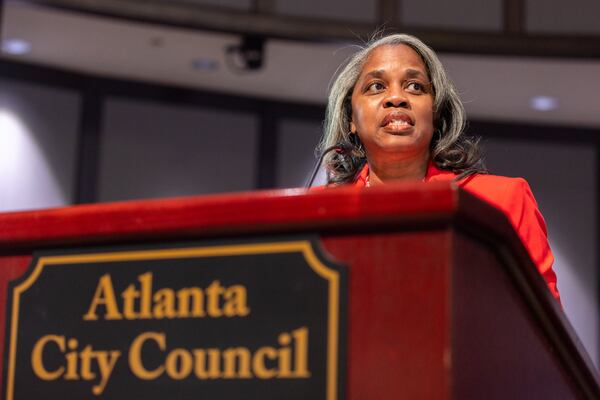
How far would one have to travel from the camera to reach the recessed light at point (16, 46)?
5.21 metres

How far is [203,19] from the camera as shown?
4.91 meters

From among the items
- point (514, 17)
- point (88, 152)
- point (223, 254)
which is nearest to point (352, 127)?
point (223, 254)

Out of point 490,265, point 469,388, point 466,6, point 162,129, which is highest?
point 466,6

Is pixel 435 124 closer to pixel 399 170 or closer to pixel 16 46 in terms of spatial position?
pixel 399 170

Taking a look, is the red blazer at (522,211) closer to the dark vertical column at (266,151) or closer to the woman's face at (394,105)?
the woman's face at (394,105)

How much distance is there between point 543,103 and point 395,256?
5296 mm

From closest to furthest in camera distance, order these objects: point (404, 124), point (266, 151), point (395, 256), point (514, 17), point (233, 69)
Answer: point (395, 256) → point (404, 124) → point (514, 17) → point (233, 69) → point (266, 151)

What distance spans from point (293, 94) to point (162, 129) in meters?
0.80

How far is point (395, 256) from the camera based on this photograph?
33.3 inches

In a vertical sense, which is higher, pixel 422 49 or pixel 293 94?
pixel 293 94

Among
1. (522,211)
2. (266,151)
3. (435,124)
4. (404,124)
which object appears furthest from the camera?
(266,151)

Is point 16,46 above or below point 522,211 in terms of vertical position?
above

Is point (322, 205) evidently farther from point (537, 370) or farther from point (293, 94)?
point (293, 94)

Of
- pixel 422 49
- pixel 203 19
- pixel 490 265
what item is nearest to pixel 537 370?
pixel 490 265
